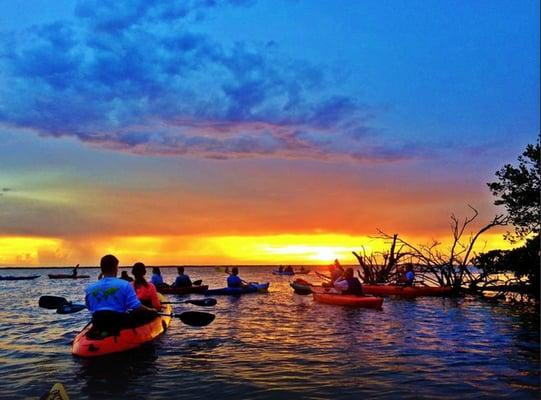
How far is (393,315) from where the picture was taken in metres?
21.6

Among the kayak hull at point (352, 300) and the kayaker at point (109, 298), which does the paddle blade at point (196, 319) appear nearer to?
the kayaker at point (109, 298)

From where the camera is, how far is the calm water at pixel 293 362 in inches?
345

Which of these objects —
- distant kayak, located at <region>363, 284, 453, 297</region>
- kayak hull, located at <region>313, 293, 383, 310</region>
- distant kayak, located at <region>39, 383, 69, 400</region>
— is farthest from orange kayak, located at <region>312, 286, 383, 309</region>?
distant kayak, located at <region>39, 383, 69, 400</region>

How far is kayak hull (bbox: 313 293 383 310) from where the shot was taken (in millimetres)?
23219

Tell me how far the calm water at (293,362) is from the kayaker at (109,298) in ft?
2.98

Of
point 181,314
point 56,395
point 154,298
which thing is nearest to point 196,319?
point 181,314

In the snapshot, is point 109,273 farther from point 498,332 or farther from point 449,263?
point 449,263

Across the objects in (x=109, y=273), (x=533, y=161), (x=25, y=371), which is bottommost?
(x=25, y=371)

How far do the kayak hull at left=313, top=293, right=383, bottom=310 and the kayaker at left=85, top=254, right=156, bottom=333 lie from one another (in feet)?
49.1

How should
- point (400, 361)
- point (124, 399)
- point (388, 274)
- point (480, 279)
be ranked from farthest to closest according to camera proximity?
point (388, 274) < point (480, 279) < point (400, 361) < point (124, 399)

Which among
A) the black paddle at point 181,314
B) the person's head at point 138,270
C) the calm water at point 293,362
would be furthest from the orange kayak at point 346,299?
the person's head at point 138,270

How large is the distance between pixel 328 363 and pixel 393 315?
11490mm

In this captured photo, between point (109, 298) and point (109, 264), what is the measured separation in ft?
2.65

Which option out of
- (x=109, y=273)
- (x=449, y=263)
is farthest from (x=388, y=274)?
(x=109, y=273)
